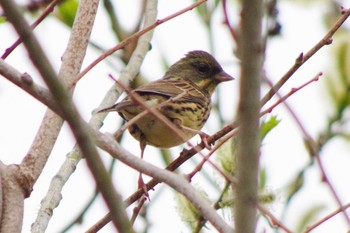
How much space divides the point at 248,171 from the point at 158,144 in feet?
11.9

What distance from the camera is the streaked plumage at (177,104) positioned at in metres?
5.34

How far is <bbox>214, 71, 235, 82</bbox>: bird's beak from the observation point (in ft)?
22.3

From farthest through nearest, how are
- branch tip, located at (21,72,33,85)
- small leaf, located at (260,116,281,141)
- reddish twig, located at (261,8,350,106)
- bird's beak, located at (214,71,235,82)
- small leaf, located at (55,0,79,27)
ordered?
bird's beak, located at (214,71,235,82) → small leaf, located at (55,0,79,27) → small leaf, located at (260,116,281,141) → reddish twig, located at (261,8,350,106) → branch tip, located at (21,72,33,85)

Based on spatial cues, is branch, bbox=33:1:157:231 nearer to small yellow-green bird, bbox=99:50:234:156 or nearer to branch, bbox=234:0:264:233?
small yellow-green bird, bbox=99:50:234:156

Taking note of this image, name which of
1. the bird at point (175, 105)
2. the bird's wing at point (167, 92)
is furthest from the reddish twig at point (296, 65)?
the bird's wing at point (167, 92)

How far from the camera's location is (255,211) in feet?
5.93

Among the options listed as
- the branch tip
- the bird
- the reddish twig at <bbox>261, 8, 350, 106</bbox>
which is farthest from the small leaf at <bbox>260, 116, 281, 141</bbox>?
the branch tip

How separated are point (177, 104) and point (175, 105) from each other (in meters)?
0.05

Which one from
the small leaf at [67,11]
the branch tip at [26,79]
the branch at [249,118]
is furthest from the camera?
the small leaf at [67,11]

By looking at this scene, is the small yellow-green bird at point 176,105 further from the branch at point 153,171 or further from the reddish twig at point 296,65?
the branch at point 153,171

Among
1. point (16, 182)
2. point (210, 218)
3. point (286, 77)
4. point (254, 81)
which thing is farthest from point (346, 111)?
point (254, 81)

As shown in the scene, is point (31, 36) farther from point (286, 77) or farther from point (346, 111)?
point (346, 111)

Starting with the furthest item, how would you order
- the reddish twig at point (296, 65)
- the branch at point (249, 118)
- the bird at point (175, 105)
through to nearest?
1. the bird at point (175, 105)
2. the reddish twig at point (296, 65)
3. the branch at point (249, 118)

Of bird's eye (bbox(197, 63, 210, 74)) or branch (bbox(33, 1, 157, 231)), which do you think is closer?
branch (bbox(33, 1, 157, 231))
